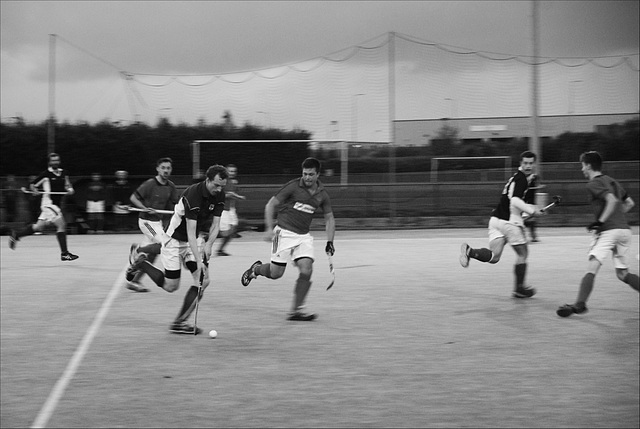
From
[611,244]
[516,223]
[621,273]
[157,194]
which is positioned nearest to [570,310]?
[621,273]

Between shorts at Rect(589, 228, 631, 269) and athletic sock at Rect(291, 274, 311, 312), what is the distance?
313 cm

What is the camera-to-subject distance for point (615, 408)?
6109 mm

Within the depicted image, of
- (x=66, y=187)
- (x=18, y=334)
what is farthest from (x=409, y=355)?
(x=66, y=187)

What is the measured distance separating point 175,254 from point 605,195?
4.61 m

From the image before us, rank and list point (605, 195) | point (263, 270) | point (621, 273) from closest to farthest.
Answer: point (605, 195) → point (621, 273) → point (263, 270)

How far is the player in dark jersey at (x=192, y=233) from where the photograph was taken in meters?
8.20

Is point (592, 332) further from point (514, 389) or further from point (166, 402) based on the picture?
point (166, 402)

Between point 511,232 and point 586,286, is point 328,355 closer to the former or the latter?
point 586,286

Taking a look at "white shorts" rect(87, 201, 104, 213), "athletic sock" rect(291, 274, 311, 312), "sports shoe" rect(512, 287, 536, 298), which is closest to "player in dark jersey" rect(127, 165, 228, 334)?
"athletic sock" rect(291, 274, 311, 312)

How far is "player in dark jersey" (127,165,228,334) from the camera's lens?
26.9 ft

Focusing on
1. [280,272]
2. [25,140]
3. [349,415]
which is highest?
[25,140]

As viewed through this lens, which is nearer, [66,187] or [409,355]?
[409,355]

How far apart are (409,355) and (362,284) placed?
187 inches

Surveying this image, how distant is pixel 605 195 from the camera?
9.14 meters
